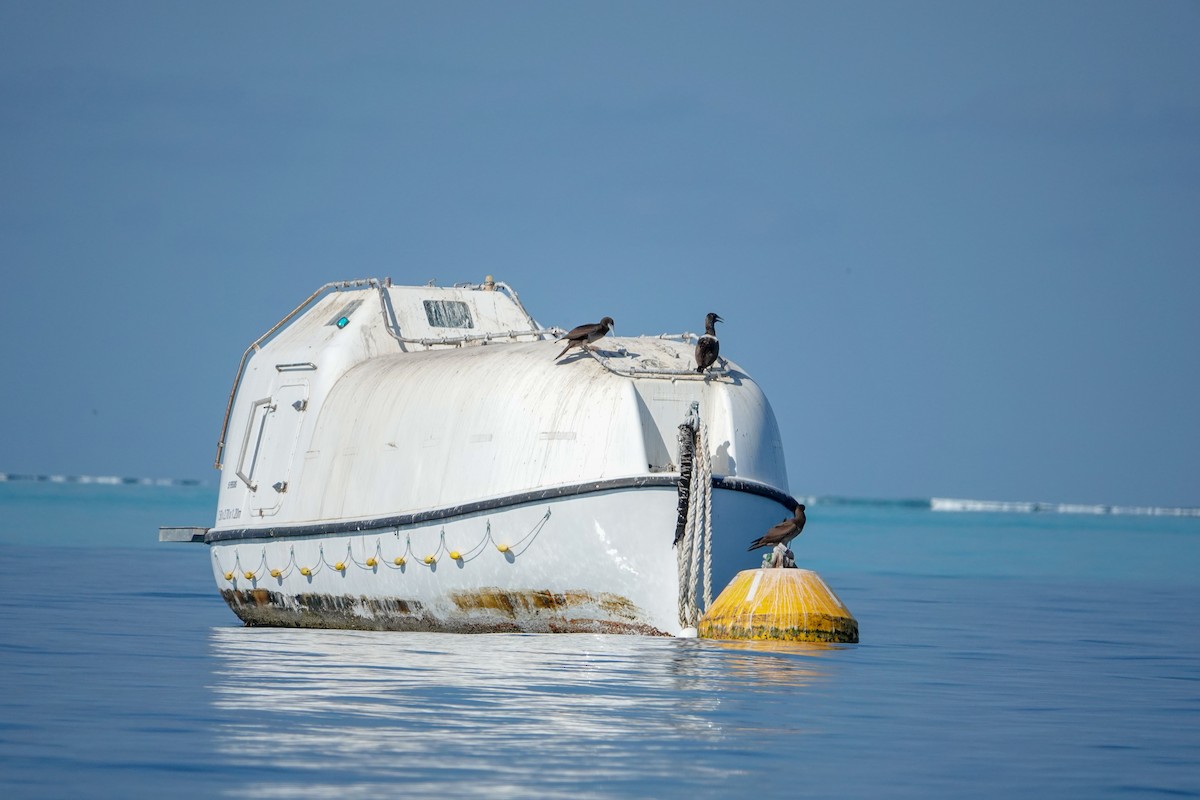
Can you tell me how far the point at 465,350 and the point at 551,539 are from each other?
17.3ft

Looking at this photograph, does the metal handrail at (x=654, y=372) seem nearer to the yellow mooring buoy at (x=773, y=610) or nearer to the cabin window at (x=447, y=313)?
the yellow mooring buoy at (x=773, y=610)

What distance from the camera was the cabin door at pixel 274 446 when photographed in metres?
30.0

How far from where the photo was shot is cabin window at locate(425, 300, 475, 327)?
31.6m

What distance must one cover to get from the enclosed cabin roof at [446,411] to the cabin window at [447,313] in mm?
24

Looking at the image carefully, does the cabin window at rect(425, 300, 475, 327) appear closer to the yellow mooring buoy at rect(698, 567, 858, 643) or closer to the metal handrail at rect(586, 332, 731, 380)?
the metal handrail at rect(586, 332, 731, 380)

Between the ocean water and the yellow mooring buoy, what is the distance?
303 millimetres

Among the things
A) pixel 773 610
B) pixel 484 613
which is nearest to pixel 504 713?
pixel 773 610

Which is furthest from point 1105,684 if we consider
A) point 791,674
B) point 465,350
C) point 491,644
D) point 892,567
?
point 892,567

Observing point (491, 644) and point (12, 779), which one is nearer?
point (12, 779)

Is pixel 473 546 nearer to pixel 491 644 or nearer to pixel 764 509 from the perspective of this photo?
pixel 491 644

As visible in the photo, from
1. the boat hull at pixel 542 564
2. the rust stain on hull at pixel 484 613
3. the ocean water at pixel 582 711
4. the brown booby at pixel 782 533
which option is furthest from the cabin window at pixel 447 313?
the brown booby at pixel 782 533

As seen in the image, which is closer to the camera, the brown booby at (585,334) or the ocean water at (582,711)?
the ocean water at (582,711)

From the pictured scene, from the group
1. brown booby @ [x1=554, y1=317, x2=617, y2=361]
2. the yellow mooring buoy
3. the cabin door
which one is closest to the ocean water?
the yellow mooring buoy

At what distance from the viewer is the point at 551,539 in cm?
2409
